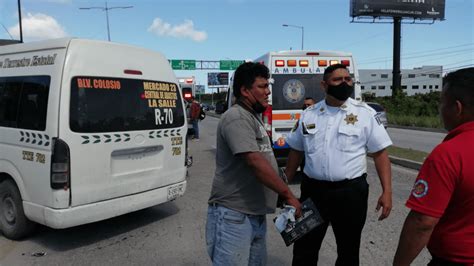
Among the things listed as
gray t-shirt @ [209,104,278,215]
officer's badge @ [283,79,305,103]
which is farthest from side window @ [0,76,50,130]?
officer's badge @ [283,79,305,103]

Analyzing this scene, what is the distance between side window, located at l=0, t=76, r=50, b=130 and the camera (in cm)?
467

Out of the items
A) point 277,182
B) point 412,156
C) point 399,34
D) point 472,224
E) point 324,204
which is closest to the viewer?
point 472,224

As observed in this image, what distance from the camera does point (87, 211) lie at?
4676 millimetres

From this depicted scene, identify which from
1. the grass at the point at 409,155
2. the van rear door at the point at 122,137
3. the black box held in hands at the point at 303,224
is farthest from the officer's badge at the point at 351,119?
the grass at the point at 409,155

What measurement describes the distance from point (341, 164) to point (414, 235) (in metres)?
1.43

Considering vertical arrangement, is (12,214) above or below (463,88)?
below

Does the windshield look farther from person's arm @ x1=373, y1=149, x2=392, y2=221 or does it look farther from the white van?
person's arm @ x1=373, y1=149, x2=392, y2=221

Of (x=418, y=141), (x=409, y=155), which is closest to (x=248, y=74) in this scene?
(x=409, y=155)

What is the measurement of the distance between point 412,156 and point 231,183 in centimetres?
953

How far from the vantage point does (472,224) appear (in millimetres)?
1831

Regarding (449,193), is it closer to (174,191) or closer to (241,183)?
(241,183)

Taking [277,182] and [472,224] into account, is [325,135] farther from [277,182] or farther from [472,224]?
[472,224]

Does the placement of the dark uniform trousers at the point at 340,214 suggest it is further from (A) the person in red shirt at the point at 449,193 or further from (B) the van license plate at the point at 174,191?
(B) the van license plate at the point at 174,191

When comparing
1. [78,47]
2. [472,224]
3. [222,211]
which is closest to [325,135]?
[222,211]
